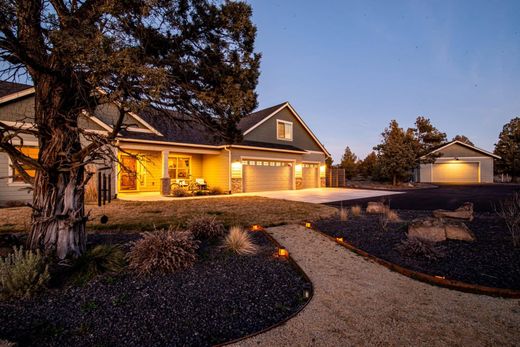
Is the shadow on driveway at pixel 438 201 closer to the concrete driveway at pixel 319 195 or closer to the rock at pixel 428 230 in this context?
the concrete driveway at pixel 319 195

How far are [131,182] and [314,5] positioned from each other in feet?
48.4

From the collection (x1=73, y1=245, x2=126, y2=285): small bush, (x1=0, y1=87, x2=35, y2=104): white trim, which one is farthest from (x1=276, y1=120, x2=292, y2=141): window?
(x1=73, y1=245, x2=126, y2=285): small bush

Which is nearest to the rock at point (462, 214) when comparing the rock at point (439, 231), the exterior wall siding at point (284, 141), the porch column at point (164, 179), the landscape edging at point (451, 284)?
the rock at point (439, 231)

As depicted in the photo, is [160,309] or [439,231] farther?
[439,231]

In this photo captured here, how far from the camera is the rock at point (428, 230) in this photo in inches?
203

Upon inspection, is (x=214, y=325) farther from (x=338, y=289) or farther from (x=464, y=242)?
(x=464, y=242)

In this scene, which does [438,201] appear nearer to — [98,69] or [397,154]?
[397,154]

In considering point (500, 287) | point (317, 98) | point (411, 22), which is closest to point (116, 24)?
point (500, 287)

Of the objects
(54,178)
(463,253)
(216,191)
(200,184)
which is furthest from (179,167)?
(463,253)

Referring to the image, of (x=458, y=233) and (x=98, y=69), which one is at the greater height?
(x=98, y=69)

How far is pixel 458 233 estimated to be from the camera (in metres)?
5.17

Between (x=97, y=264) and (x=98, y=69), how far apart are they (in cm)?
264

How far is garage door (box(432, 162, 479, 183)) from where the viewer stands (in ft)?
95.6

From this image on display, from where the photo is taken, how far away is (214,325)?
248cm
